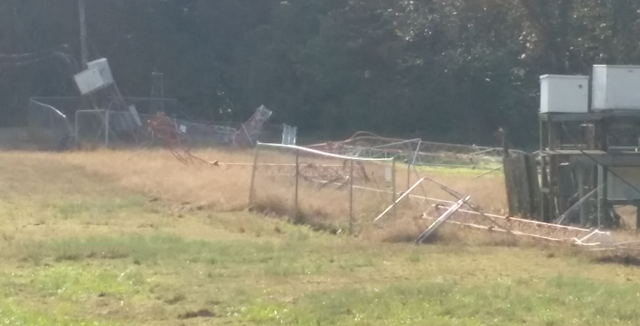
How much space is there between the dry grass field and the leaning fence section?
0.83ft

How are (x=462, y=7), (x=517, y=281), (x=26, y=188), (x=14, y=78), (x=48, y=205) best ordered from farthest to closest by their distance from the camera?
(x=14, y=78), (x=462, y=7), (x=26, y=188), (x=48, y=205), (x=517, y=281)

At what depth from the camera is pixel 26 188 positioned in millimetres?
25125

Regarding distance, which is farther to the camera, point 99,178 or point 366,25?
point 366,25

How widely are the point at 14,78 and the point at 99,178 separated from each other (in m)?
31.5

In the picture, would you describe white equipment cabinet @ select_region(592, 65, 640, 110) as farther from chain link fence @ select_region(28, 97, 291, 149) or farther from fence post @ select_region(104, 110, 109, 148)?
fence post @ select_region(104, 110, 109, 148)

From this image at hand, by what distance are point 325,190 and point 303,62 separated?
3697 centimetres

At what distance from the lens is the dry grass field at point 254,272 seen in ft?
34.9

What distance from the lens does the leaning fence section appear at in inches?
757

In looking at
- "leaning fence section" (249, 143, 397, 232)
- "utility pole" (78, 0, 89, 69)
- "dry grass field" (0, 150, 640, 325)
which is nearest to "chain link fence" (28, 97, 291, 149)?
"utility pole" (78, 0, 89, 69)

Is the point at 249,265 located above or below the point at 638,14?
below

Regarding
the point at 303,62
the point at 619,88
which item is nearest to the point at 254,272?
the point at 619,88

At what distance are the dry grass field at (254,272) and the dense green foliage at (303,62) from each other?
32472 mm

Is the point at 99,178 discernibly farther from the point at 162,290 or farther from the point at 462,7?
the point at 462,7

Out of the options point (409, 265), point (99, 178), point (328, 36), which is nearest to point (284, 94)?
point (328, 36)
